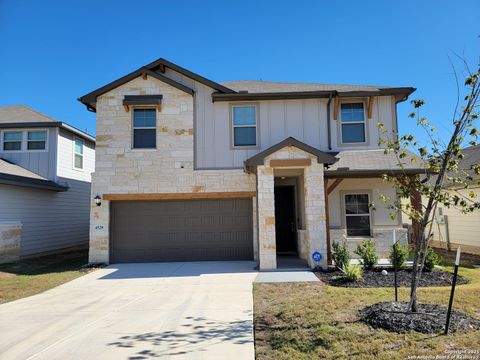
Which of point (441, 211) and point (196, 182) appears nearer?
point (196, 182)

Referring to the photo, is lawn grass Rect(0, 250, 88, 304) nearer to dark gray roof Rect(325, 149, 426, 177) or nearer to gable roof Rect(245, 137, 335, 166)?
gable roof Rect(245, 137, 335, 166)

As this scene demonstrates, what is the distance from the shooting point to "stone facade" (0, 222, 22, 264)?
11.6 m

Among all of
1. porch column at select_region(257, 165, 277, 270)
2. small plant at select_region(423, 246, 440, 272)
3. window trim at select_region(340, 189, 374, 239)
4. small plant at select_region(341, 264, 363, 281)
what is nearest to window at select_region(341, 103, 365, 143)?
window trim at select_region(340, 189, 374, 239)

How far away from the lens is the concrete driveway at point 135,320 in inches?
169

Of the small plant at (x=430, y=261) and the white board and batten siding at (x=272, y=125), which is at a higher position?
the white board and batten siding at (x=272, y=125)

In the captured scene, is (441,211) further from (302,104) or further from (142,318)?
(142,318)

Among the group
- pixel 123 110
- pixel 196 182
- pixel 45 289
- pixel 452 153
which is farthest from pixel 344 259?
pixel 123 110

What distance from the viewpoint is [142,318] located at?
18.4 feet

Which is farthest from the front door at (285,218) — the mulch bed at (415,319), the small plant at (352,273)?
the mulch bed at (415,319)

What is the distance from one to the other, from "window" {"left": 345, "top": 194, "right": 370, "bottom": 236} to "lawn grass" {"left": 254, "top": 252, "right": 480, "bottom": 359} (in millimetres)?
3993

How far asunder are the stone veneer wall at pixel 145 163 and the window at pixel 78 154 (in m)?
5.16

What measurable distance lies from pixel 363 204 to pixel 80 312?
8.83 m

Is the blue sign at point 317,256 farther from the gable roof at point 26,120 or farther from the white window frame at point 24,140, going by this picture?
the white window frame at point 24,140

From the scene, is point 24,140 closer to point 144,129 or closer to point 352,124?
point 144,129
